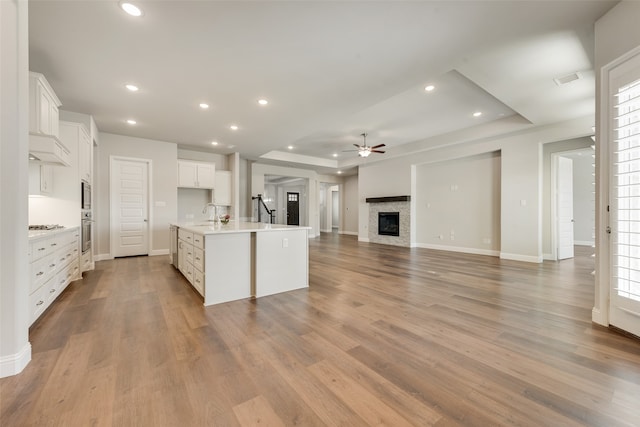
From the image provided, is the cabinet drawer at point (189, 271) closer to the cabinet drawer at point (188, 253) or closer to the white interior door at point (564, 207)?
the cabinet drawer at point (188, 253)

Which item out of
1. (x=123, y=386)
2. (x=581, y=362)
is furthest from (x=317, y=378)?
(x=581, y=362)

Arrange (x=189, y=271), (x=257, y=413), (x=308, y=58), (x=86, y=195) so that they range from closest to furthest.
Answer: (x=257, y=413) → (x=308, y=58) → (x=189, y=271) → (x=86, y=195)

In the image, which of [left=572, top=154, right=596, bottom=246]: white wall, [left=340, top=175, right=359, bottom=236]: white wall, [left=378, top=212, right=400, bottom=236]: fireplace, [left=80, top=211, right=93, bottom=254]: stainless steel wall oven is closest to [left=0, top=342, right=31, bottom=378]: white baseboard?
[left=80, top=211, right=93, bottom=254]: stainless steel wall oven

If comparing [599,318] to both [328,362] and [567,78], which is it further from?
[567,78]

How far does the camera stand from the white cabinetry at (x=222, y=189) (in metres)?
7.22

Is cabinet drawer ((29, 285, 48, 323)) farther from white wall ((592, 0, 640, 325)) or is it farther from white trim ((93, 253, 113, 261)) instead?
white wall ((592, 0, 640, 325))

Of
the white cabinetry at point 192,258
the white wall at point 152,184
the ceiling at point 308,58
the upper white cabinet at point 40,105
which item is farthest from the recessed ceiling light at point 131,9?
the white wall at point 152,184

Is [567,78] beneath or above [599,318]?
above

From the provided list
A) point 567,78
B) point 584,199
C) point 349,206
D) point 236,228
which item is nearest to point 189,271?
point 236,228

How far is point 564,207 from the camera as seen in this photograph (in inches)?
219

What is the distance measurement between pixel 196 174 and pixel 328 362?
251 inches

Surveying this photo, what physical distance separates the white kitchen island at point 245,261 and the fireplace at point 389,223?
517cm

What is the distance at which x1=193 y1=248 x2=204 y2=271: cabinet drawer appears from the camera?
9.96 ft

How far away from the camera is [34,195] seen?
3553 mm
